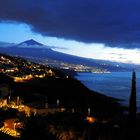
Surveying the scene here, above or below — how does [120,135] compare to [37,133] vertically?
below

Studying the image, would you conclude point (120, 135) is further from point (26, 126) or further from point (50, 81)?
point (50, 81)

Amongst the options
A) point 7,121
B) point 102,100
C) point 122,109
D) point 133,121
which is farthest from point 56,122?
point 102,100

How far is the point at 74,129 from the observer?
882 inches

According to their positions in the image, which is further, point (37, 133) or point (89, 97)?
point (89, 97)

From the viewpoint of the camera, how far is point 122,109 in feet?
173

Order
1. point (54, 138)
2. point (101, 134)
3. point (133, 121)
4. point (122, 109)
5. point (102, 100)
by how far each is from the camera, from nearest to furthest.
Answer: point (54, 138), point (133, 121), point (101, 134), point (122, 109), point (102, 100)

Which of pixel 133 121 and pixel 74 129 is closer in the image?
pixel 133 121

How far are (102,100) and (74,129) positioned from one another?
132 feet

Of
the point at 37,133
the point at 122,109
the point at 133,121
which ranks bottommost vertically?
the point at 122,109

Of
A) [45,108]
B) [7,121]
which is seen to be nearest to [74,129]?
[7,121]

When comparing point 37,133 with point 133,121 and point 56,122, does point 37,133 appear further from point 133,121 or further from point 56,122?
point 56,122

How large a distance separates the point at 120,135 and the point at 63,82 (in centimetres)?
7074

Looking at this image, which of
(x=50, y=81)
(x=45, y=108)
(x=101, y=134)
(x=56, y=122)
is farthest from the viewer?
(x=50, y=81)

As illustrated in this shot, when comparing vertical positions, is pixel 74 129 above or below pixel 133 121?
below
